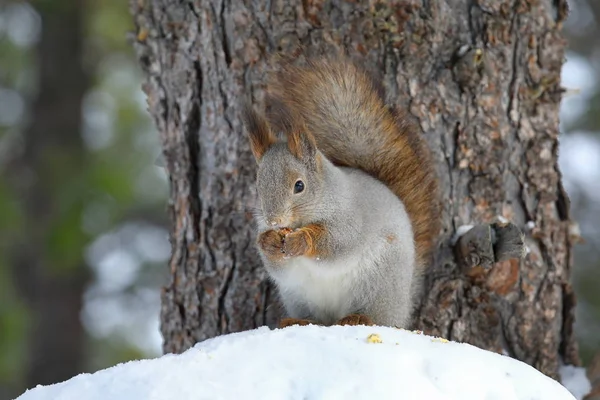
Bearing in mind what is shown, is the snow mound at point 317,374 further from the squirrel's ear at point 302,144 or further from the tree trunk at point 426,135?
the tree trunk at point 426,135

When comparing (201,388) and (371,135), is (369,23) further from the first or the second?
(201,388)

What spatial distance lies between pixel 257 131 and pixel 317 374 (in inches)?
24.9

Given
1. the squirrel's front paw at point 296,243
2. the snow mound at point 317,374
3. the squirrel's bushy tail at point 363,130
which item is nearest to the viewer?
the snow mound at point 317,374

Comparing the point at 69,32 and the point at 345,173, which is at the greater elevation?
the point at 69,32

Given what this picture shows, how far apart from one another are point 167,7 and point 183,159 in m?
0.34

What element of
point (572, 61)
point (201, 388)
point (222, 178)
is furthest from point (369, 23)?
point (572, 61)

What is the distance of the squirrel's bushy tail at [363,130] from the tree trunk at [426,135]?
0.16 feet

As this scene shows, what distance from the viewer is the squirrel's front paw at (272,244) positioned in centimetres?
157

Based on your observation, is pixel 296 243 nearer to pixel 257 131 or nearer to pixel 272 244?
pixel 272 244

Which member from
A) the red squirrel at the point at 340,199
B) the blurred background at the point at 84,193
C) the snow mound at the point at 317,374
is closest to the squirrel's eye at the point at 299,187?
the red squirrel at the point at 340,199

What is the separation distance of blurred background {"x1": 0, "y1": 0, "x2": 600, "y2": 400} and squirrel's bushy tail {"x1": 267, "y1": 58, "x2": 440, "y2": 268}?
150cm

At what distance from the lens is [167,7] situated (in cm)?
190

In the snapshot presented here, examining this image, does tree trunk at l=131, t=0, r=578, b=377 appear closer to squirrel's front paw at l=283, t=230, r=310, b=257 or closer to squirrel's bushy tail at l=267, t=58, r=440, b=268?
squirrel's bushy tail at l=267, t=58, r=440, b=268

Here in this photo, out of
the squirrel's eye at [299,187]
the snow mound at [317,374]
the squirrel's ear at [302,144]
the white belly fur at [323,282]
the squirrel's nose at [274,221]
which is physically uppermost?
the squirrel's ear at [302,144]
